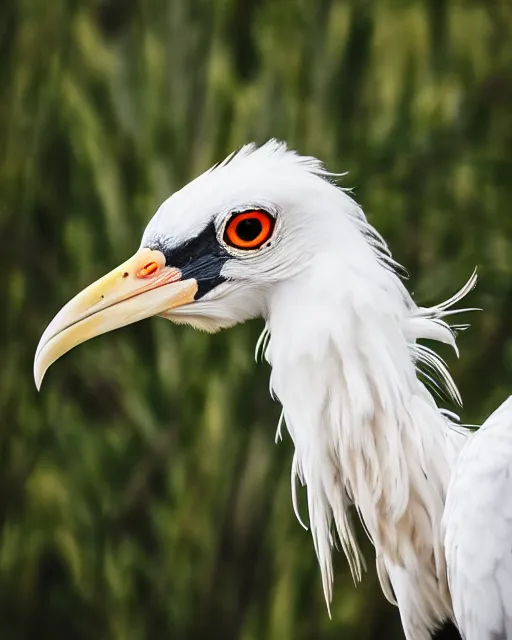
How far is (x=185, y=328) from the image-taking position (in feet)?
10.2

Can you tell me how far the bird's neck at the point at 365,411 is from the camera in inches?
51.9

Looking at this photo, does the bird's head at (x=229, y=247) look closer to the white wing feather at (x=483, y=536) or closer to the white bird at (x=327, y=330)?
the white bird at (x=327, y=330)

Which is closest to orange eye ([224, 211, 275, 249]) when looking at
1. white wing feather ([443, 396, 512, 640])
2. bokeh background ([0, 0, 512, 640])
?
white wing feather ([443, 396, 512, 640])

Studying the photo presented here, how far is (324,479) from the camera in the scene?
141 cm

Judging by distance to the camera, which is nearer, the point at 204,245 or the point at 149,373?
the point at 204,245

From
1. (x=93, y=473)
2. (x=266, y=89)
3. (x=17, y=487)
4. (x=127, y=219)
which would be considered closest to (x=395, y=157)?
(x=266, y=89)

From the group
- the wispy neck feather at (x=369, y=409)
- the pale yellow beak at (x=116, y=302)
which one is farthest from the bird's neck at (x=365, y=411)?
the pale yellow beak at (x=116, y=302)

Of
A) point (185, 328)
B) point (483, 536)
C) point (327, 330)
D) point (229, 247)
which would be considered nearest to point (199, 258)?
point (229, 247)

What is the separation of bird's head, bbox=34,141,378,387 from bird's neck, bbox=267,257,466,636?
41mm

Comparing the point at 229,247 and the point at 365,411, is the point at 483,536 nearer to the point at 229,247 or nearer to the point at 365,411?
the point at 365,411

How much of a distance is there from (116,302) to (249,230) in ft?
0.71

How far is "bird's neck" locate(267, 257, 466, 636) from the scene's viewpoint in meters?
1.32

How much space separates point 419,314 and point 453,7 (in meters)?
2.08

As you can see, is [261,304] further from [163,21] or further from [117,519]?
[163,21]
